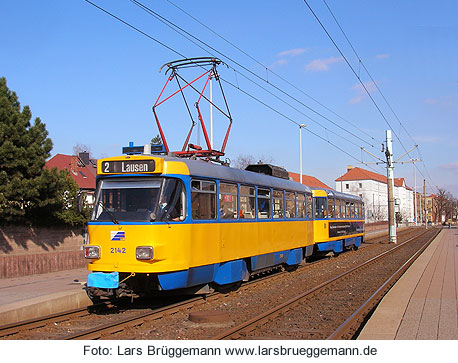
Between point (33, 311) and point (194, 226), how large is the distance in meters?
3.40

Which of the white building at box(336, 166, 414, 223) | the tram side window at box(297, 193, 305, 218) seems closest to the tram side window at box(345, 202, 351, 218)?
the tram side window at box(297, 193, 305, 218)

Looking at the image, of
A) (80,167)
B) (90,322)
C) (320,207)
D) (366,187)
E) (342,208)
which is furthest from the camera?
(366,187)

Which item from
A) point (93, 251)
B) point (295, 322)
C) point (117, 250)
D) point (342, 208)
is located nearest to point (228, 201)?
point (117, 250)

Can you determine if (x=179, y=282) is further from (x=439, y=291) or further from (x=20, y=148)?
(x=20, y=148)

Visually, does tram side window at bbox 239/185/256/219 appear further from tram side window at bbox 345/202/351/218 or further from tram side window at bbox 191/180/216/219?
tram side window at bbox 345/202/351/218

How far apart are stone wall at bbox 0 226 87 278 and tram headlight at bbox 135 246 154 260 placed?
33.4 feet

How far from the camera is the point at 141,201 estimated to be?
10008mm

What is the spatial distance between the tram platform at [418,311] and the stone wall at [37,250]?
493 inches

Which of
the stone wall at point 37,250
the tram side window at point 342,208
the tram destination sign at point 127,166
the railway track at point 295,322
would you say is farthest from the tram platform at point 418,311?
the stone wall at point 37,250

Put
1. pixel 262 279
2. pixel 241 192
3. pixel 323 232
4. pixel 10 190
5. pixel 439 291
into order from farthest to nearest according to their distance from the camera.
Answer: pixel 323 232
pixel 10 190
pixel 262 279
pixel 241 192
pixel 439 291

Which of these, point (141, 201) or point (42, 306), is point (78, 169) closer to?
point (42, 306)

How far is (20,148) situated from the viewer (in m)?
21.0

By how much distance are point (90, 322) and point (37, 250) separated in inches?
618
